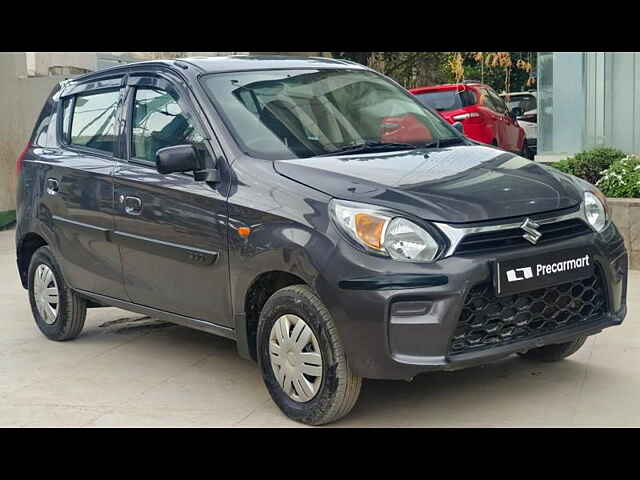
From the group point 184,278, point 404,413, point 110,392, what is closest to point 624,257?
point 404,413

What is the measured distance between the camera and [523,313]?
4.76 metres

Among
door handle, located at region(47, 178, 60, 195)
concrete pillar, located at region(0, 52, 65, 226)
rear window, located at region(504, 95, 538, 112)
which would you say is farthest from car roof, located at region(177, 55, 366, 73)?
rear window, located at region(504, 95, 538, 112)

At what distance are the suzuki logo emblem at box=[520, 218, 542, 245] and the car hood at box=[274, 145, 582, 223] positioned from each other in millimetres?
52

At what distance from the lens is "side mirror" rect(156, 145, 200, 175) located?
17.4 ft

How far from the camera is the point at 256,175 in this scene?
5137 millimetres

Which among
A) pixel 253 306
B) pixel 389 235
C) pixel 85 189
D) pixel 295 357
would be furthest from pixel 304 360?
pixel 85 189

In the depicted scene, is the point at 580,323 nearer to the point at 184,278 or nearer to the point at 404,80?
the point at 184,278

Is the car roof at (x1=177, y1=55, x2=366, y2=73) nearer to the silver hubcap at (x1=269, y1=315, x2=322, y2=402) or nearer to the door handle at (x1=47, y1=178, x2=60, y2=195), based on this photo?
the door handle at (x1=47, y1=178, x2=60, y2=195)

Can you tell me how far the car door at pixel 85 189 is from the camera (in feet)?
20.3

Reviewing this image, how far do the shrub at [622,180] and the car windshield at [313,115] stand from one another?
3453 millimetres

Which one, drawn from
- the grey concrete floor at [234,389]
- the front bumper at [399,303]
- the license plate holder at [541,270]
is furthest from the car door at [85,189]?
the license plate holder at [541,270]

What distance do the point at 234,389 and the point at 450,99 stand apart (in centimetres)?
1014

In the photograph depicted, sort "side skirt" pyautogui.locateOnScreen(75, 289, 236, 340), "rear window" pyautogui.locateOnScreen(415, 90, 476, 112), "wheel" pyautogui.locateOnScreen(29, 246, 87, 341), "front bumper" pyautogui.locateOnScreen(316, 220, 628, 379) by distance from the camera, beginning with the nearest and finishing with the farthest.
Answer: "front bumper" pyautogui.locateOnScreen(316, 220, 628, 379), "side skirt" pyautogui.locateOnScreen(75, 289, 236, 340), "wheel" pyautogui.locateOnScreen(29, 246, 87, 341), "rear window" pyautogui.locateOnScreen(415, 90, 476, 112)

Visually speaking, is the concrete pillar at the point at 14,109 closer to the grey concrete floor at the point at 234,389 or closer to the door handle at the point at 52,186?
the grey concrete floor at the point at 234,389
